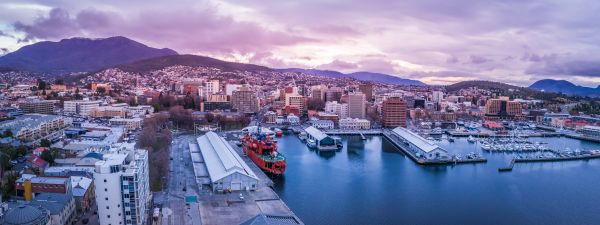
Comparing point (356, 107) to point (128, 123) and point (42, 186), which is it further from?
point (42, 186)

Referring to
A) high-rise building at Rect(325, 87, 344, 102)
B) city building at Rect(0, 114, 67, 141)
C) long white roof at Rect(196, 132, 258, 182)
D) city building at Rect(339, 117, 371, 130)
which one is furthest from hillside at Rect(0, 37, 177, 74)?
long white roof at Rect(196, 132, 258, 182)

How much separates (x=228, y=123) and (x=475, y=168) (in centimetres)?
1250

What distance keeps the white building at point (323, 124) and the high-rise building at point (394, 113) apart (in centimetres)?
300

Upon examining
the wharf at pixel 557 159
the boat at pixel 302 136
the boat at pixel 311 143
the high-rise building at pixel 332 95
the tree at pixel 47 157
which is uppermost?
the high-rise building at pixel 332 95

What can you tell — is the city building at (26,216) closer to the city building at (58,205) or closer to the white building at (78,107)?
the city building at (58,205)

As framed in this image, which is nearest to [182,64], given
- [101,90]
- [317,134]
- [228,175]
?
[101,90]

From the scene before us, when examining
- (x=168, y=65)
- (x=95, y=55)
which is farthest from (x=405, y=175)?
(x=95, y=55)

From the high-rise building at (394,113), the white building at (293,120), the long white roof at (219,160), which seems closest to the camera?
the long white roof at (219,160)

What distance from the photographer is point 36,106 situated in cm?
2155

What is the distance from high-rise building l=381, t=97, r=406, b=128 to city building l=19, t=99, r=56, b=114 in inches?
684

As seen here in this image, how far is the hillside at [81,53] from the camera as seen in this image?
237ft

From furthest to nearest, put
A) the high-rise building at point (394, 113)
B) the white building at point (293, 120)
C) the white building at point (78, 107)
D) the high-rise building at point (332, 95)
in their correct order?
the high-rise building at point (332, 95) < the white building at point (293, 120) < the high-rise building at point (394, 113) < the white building at point (78, 107)

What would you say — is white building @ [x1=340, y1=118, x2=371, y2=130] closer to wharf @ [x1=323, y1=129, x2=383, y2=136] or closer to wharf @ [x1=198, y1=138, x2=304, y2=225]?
wharf @ [x1=323, y1=129, x2=383, y2=136]

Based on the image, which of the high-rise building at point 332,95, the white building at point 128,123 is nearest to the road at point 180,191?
the white building at point 128,123
